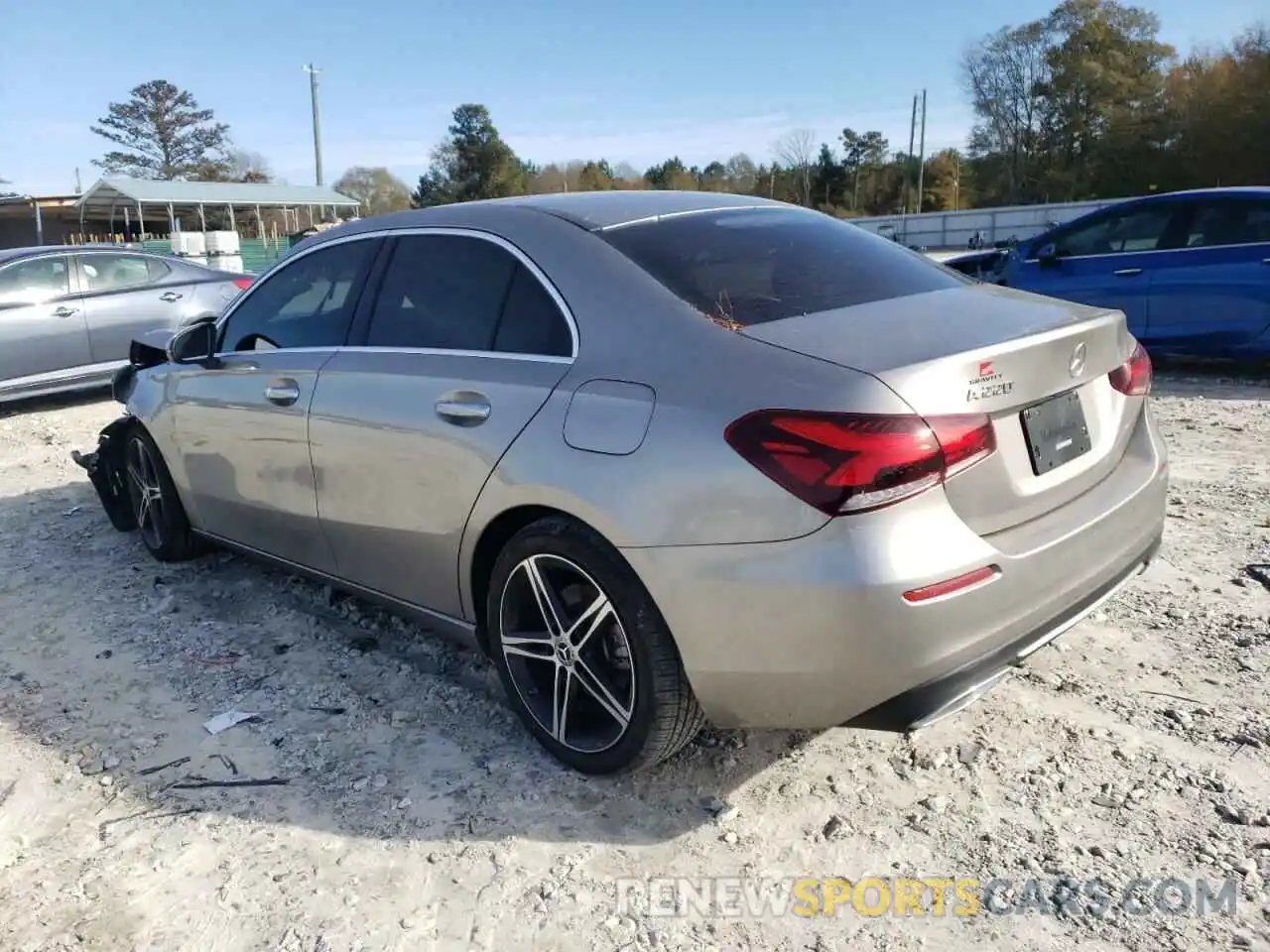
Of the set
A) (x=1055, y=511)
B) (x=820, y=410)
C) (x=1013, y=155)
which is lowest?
(x=1055, y=511)

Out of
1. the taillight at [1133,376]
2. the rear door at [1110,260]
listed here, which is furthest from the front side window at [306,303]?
the rear door at [1110,260]

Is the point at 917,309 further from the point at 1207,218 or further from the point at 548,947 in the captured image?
the point at 1207,218

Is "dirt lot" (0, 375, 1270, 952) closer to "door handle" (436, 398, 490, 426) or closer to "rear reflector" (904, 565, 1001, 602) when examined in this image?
"rear reflector" (904, 565, 1001, 602)

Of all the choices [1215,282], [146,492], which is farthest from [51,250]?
[1215,282]

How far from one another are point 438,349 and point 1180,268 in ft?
23.2

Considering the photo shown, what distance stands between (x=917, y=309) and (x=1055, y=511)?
2.16 feet

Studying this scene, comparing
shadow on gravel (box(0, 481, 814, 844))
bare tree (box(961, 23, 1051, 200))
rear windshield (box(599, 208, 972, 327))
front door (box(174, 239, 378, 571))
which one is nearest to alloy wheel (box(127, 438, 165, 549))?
shadow on gravel (box(0, 481, 814, 844))

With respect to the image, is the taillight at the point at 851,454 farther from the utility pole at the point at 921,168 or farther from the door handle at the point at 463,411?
Result: the utility pole at the point at 921,168

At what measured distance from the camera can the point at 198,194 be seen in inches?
1588

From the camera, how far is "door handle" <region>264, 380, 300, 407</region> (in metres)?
3.68

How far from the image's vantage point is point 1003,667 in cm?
243

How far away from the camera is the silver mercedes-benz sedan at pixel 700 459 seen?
226 cm

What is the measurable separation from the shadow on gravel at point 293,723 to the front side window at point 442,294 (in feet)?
4.10

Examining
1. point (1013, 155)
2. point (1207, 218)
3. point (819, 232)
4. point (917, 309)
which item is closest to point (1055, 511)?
point (917, 309)
